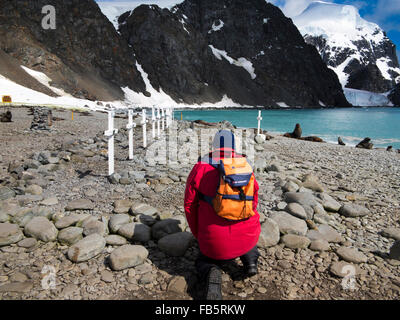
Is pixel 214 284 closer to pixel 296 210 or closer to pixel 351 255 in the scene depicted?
pixel 351 255

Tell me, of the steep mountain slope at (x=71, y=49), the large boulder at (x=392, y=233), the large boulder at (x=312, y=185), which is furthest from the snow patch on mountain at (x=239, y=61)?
the large boulder at (x=392, y=233)

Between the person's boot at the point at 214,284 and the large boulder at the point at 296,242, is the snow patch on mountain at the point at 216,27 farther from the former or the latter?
the person's boot at the point at 214,284

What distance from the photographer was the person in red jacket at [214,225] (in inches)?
111

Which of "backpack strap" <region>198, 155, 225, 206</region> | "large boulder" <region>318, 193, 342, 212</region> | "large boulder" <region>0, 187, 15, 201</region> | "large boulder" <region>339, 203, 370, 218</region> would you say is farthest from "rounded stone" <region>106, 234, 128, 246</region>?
"large boulder" <region>339, 203, 370, 218</region>

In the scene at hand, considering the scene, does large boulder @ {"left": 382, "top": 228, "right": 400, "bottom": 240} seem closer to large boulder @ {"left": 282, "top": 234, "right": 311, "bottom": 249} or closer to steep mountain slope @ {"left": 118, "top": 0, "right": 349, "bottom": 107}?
large boulder @ {"left": 282, "top": 234, "right": 311, "bottom": 249}

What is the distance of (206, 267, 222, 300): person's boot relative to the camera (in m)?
2.63

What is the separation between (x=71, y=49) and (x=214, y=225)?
274 feet

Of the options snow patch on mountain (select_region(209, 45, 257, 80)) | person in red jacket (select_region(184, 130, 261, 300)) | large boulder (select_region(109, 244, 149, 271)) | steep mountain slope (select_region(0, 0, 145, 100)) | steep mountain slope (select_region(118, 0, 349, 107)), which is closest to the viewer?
Result: person in red jacket (select_region(184, 130, 261, 300))

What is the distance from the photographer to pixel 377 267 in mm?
3424

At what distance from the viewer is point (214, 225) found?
2826mm

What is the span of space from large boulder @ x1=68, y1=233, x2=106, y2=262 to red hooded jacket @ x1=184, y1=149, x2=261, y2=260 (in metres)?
1.29
